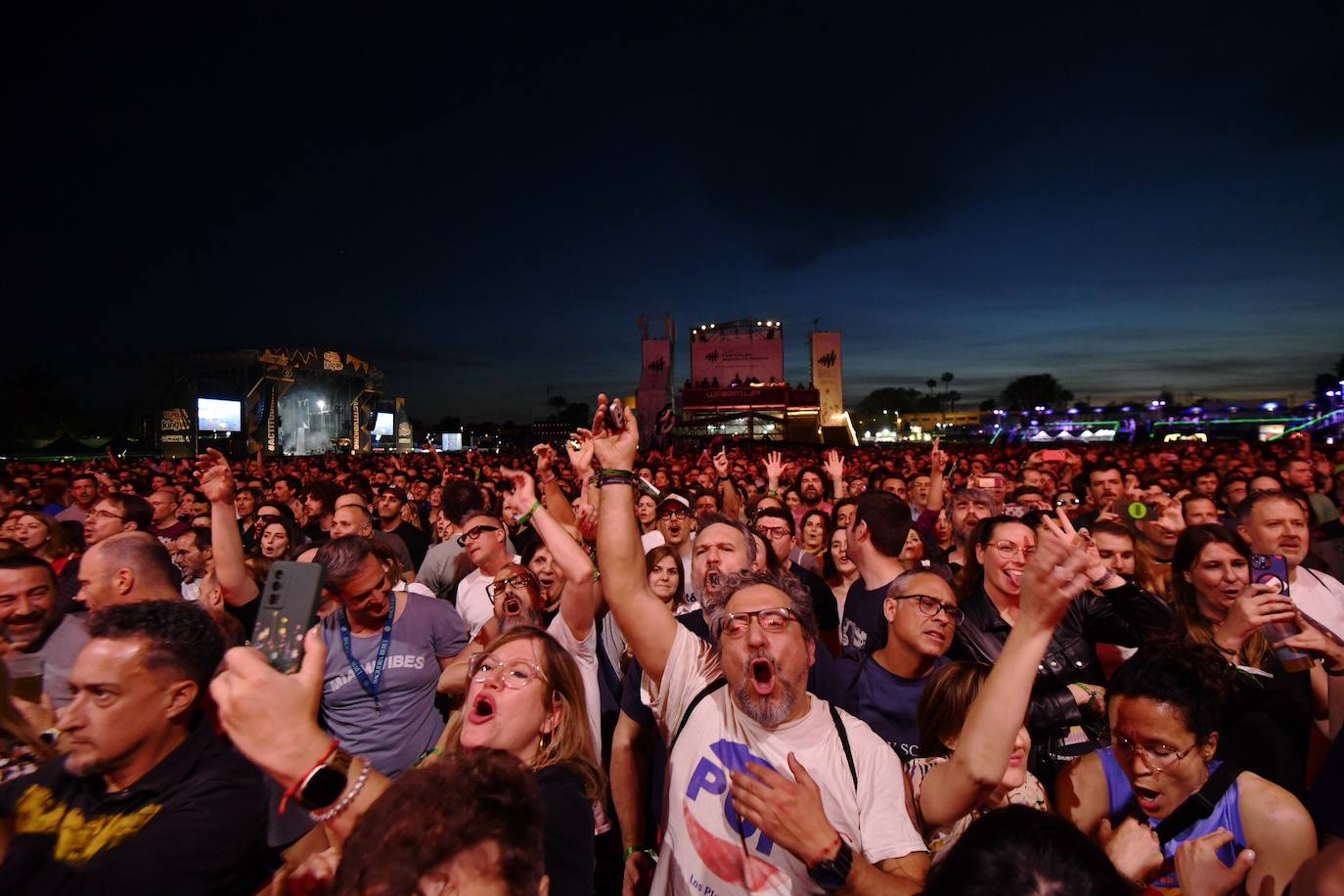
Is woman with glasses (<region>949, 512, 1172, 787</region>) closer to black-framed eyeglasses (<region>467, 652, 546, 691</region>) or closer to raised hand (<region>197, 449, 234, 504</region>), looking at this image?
black-framed eyeglasses (<region>467, 652, 546, 691</region>)

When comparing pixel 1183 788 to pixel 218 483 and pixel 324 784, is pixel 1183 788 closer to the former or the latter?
pixel 324 784

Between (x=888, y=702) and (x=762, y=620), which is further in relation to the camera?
(x=888, y=702)

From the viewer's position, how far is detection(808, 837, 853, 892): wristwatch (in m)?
1.59

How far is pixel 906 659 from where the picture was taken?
2.88 m

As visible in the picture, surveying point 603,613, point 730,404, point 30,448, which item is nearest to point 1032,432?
point 730,404

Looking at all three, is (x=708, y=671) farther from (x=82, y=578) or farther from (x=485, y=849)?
(x=82, y=578)

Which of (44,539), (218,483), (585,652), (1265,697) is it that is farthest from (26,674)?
(1265,697)

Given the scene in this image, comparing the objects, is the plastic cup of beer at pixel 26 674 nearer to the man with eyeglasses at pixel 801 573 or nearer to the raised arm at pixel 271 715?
the raised arm at pixel 271 715

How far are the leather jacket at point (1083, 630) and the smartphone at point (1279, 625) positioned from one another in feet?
1.27

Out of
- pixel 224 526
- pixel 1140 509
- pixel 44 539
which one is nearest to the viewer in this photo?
pixel 224 526

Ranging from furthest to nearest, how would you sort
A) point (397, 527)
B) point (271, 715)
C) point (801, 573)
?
point (397, 527), point (801, 573), point (271, 715)

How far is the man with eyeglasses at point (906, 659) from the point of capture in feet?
9.08

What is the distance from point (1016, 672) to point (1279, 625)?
1.75m

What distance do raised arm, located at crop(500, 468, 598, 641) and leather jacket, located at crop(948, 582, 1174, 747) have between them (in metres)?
1.78
